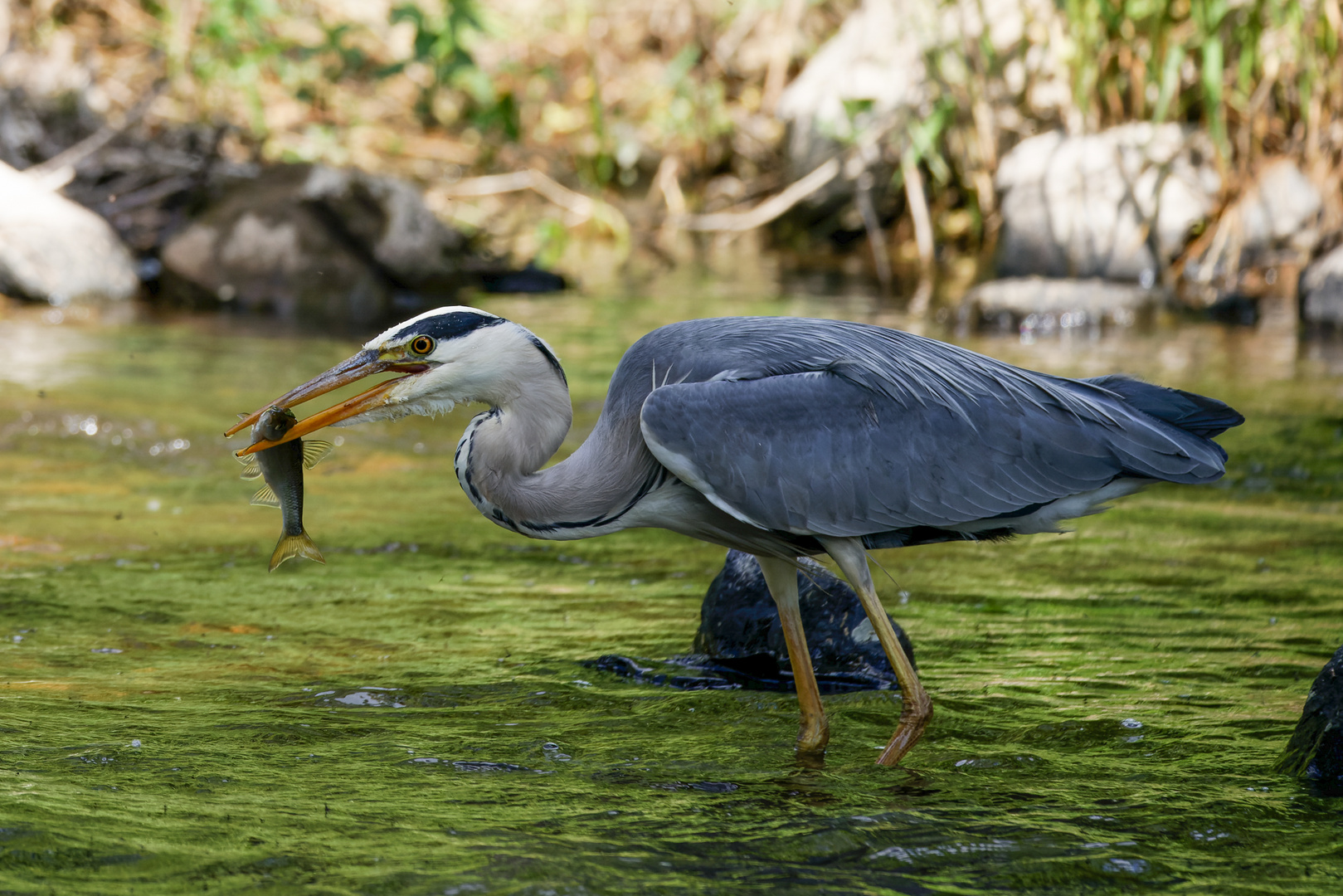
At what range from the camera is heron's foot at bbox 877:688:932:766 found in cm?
385

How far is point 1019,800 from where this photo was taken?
3.56 m

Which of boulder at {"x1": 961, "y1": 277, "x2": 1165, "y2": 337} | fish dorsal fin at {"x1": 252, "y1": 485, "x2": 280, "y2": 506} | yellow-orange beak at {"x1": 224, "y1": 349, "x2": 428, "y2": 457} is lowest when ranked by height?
boulder at {"x1": 961, "y1": 277, "x2": 1165, "y2": 337}

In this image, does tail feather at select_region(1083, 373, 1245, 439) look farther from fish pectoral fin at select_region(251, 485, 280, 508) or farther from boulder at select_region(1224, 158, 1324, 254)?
boulder at select_region(1224, 158, 1324, 254)

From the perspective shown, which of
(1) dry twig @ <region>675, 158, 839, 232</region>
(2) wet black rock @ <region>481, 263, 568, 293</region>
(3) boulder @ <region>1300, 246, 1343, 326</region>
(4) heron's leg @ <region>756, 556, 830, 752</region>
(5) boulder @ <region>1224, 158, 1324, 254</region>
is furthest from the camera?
(1) dry twig @ <region>675, 158, 839, 232</region>

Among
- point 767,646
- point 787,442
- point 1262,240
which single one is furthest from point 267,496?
point 1262,240

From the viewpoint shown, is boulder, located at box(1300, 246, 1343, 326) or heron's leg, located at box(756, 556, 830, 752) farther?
boulder, located at box(1300, 246, 1343, 326)

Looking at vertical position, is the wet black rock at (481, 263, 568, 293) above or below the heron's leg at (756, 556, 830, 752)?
above

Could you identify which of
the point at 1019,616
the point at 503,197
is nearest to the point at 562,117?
the point at 503,197

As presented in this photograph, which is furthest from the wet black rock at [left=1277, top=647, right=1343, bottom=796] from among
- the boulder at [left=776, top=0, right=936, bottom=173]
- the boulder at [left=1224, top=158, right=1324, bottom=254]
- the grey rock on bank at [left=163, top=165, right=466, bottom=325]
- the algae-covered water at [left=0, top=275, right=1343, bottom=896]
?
the boulder at [left=776, top=0, right=936, bottom=173]

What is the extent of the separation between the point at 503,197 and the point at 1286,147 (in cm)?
869

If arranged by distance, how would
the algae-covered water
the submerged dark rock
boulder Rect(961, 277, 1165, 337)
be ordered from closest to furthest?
the algae-covered water
the submerged dark rock
boulder Rect(961, 277, 1165, 337)

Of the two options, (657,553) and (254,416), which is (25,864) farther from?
(657,553)

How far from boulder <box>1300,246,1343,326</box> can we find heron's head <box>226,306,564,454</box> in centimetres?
926

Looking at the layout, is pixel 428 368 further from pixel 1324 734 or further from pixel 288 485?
pixel 1324 734
